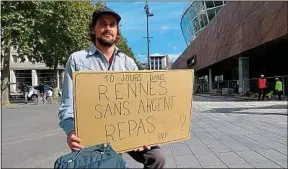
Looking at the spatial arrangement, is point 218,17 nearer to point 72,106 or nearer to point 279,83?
point 279,83

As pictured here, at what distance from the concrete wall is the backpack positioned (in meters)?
21.3

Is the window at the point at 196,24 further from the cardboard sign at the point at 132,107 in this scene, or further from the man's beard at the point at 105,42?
the man's beard at the point at 105,42

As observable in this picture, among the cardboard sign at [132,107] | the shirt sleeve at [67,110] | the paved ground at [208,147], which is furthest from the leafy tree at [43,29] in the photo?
the shirt sleeve at [67,110]

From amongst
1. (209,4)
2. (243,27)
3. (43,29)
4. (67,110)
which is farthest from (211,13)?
(67,110)

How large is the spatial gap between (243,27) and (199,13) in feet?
134

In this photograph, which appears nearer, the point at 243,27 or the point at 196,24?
the point at 243,27

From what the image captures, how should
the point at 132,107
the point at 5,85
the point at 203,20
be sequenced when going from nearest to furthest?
the point at 132,107, the point at 5,85, the point at 203,20

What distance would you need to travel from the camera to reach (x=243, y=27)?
31031 millimetres

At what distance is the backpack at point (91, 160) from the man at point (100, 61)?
1.65 feet

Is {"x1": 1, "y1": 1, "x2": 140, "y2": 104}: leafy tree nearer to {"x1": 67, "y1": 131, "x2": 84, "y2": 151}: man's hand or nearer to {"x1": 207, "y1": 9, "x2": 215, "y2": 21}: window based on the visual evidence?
{"x1": 67, "y1": 131, "x2": 84, "y2": 151}: man's hand

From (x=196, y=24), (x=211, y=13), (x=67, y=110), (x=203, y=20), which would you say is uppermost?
(x=196, y=24)

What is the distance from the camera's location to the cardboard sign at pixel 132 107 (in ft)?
9.99

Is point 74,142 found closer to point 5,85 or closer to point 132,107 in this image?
point 132,107

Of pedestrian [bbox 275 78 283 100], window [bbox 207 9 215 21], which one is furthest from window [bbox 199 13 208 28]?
pedestrian [bbox 275 78 283 100]
